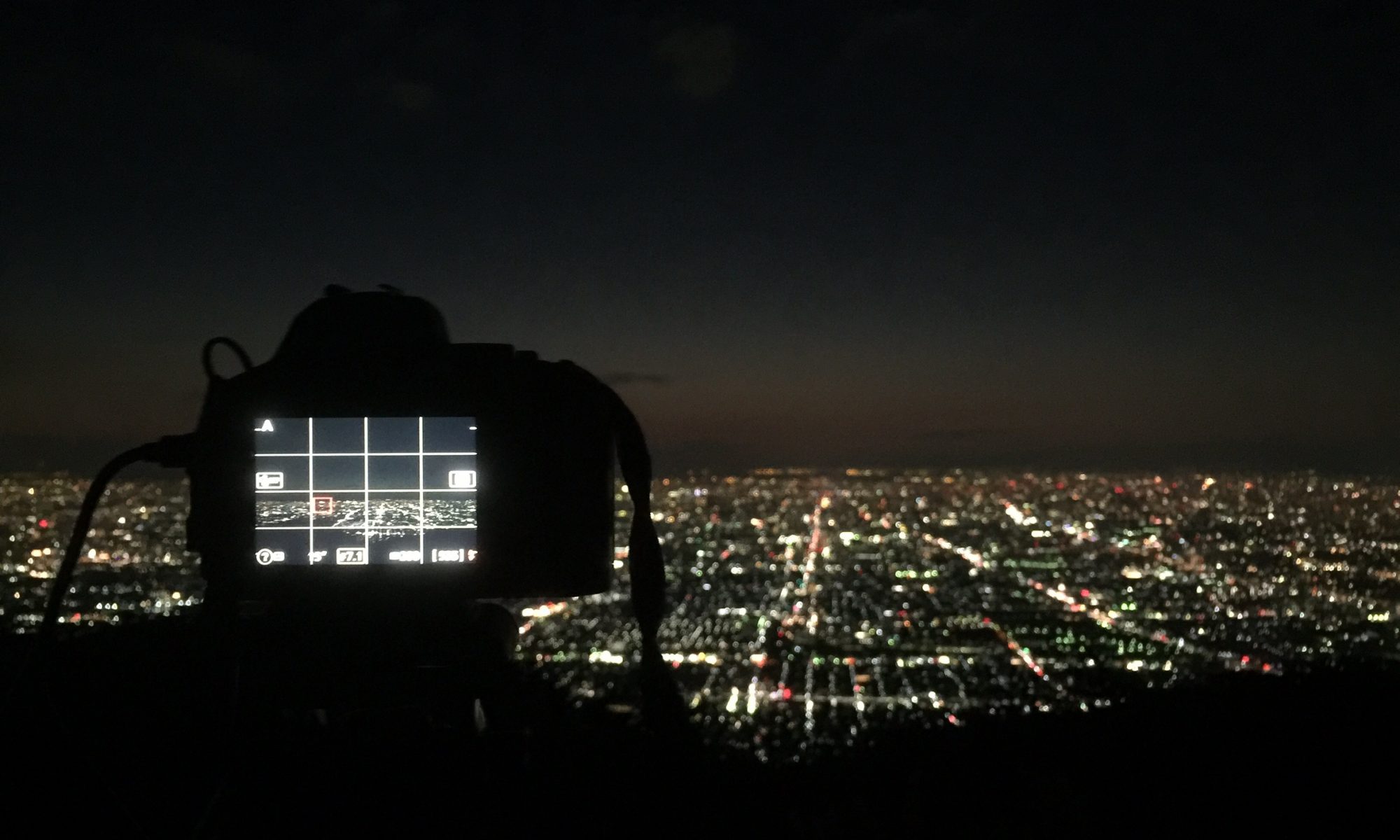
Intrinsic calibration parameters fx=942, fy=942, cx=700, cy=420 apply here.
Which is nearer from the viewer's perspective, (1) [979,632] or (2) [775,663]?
(2) [775,663]

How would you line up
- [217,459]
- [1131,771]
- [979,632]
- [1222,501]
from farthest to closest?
[1222,501] < [979,632] < [1131,771] < [217,459]

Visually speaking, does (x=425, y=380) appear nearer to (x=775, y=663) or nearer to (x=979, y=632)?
(x=775, y=663)

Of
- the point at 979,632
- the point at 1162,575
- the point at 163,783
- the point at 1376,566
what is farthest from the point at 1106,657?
the point at 163,783

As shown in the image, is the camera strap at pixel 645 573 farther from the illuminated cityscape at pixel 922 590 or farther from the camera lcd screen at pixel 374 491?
the camera lcd screen at pixel 374 491

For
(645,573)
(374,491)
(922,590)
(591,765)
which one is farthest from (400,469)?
(922,590)

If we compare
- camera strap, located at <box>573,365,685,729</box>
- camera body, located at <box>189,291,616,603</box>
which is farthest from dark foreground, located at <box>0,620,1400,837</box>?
camera body, located at <box>189,291,616,603</box>

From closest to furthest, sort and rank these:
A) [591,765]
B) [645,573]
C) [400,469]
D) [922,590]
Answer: [645,573] → [400,469] → [591,765] → [922,590]

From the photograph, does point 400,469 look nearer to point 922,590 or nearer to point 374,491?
point 374,491
